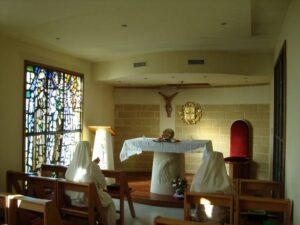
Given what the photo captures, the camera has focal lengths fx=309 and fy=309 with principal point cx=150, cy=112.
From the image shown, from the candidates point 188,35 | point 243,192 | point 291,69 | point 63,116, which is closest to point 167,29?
point 188,35

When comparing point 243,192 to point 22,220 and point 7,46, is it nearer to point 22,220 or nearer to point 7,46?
point 22,220

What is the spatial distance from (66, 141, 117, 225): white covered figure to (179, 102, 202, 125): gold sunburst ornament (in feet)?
16.0

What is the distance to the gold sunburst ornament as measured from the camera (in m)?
8.52

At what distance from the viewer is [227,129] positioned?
8.23 meters

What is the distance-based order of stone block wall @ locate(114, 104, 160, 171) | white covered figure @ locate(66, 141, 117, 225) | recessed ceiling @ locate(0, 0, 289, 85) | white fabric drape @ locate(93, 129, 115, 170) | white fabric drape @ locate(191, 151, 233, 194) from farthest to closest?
stone block wall @ locate(114, 104, 160, 171) < white fabric drape @ locate(93, 129, 115, 170) < white covered figure @ locate(66, 141, 117, 225) < recessed ceiling @ locate(0, 0, 289, 85) < white fabric drape @ locate(191, 151, 233, 194)

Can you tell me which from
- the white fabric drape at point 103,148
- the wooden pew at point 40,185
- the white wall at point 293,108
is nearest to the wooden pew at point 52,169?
the wooden pew at point 40,185

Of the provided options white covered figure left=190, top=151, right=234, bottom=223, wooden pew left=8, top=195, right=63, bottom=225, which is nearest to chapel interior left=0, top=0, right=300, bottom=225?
wooden pew left=8, top=195, right=63, bottom=225

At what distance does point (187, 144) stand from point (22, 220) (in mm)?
3320

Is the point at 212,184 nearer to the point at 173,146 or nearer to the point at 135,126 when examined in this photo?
the point at 173,146

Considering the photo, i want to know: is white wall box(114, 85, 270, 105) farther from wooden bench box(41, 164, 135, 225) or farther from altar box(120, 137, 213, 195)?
wooden bench box(41, 164, 135, 225)

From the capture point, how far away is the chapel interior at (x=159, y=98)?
3.48m

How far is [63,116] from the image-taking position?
658 cm

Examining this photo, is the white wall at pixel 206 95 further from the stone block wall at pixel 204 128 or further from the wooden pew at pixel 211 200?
the wooden pew at pixel 211 200

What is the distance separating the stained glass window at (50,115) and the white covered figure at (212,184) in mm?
3400
